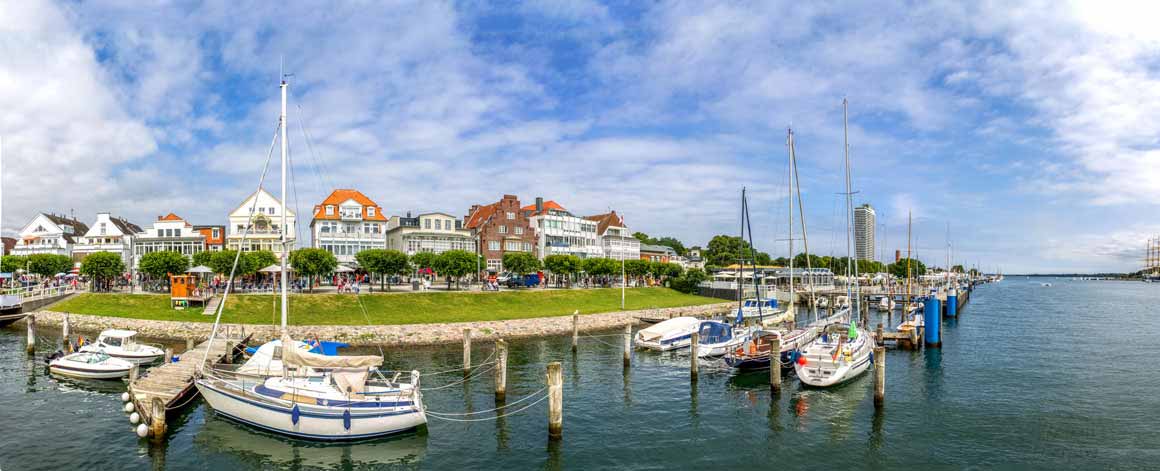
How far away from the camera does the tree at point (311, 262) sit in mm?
72312

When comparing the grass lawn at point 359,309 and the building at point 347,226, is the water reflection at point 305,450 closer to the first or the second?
the grass lawn at point 359,309

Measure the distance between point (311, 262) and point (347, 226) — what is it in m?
28.4

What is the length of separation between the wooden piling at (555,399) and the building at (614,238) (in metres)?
99.7

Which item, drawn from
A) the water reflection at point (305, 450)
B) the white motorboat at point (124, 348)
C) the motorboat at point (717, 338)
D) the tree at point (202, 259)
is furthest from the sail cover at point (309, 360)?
the tree at point (202, 259)

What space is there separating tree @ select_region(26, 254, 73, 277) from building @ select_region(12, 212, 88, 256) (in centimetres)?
4176

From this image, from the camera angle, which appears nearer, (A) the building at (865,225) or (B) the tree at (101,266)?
Answer: (B) the tree at (101,266)

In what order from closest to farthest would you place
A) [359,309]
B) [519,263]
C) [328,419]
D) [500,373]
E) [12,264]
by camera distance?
1. [328,419]
2. [500,373]
3. [359,309]
4. [12,264]
5. [519,263]

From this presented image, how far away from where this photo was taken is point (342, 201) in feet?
332

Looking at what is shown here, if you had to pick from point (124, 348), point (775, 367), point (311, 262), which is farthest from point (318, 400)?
point (311, 262)

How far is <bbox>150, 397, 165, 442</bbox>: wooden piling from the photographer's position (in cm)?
2653

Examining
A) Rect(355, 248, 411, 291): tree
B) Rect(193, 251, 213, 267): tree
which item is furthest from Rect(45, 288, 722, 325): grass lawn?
Rect(193, 251, 213, 267): tree

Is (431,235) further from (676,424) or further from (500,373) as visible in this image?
(676,424)

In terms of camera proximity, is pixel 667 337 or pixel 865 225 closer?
pixel 667 337

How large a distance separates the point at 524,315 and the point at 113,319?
40728 millimetres
